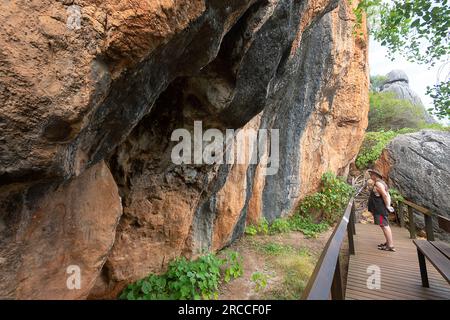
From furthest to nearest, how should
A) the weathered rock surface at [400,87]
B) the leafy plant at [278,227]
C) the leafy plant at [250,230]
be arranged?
the weathered rock surface at [400,87] < the leafy plant at [278,227] < the leafy plant at [250,230]

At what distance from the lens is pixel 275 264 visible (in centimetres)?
536

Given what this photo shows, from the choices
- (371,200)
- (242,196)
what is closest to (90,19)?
(242,196)

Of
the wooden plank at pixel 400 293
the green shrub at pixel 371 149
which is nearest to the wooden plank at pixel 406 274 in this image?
the wooden plank at pixel 400 293

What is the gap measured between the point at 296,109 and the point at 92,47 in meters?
7.09

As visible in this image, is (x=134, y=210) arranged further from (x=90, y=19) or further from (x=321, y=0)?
(x=321, y=0)

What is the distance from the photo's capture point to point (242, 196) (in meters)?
5.72

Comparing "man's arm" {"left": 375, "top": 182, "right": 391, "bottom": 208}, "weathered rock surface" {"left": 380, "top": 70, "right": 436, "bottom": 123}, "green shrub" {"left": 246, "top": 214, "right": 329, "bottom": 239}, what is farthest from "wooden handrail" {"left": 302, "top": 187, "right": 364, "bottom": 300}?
"weathered rock surface" {"left": 380, "top": 70, "right": 436, "bottom": 123}

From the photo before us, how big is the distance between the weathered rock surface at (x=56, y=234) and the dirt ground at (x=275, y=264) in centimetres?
218

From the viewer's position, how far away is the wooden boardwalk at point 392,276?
3.78 metres

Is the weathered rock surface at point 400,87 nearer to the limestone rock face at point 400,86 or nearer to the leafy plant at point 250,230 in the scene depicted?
the limestone rock face at point 400,86

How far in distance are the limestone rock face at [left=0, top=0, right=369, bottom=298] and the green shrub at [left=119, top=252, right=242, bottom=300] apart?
0.16 metres

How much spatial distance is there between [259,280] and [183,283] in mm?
1495

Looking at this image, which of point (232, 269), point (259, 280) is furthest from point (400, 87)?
point (232, 269)

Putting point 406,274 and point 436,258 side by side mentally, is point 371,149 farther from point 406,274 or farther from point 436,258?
point 436,258
